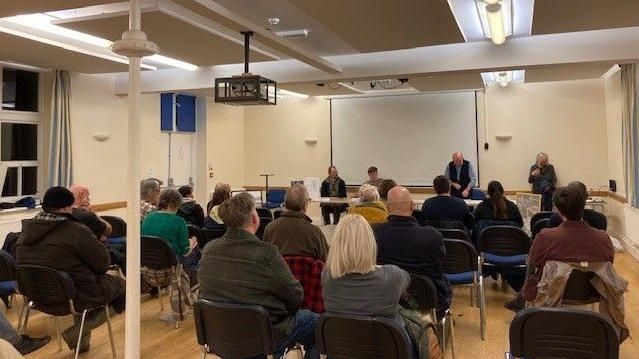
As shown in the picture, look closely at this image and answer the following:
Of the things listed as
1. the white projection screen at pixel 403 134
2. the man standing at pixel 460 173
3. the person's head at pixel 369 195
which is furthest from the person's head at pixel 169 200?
the white projection screen at pixel 403 134

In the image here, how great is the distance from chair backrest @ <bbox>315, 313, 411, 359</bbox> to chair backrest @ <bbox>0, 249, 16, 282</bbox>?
8.68 ft

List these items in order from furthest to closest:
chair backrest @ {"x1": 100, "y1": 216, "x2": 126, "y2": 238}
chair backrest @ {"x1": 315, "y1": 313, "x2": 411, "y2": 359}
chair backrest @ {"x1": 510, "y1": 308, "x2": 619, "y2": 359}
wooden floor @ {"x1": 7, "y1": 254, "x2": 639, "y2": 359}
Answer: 1. chair backrest @ {"x1": 100, "y1": 216, "x2": 126, "y2": 238}
2. wooden floor @ {"x1": 7, "y1": 254, "x2": 639, "y2": 359}
3. chair backrest @ {"x1": 315, "y1": 313, "x2": 411, "y2": 359}
4. chair backrest @ {"x1": 510, "y1": 308, "x2": 619, "y2": 359}

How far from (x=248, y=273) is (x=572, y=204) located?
185 cm

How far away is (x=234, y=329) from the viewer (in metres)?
2.40

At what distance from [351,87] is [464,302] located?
18.0ft

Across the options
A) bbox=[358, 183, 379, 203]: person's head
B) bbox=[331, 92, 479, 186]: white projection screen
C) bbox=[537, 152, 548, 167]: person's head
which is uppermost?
bbox=[331, 92, 479, 186]: white projection screen

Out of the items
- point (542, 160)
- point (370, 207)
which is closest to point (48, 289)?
point (370, 207)

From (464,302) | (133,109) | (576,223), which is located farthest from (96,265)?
(464,302)

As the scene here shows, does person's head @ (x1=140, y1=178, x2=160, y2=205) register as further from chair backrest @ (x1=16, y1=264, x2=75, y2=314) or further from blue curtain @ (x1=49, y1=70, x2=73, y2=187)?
blue curtain @ (x1=49, y1=70, x2=73, y2=187)

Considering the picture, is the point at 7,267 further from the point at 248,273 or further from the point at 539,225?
the point at 539,225

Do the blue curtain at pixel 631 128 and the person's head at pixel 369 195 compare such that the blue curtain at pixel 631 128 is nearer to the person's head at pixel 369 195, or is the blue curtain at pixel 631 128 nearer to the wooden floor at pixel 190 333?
the wooden floor at pixel 190 333

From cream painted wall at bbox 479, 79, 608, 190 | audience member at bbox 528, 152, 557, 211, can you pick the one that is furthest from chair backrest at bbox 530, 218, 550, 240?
cream painted wall at bbox 479, 79, 608, 190

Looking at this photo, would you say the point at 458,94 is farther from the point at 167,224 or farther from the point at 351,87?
the point at 167,224

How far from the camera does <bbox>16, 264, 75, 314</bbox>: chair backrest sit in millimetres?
3168
